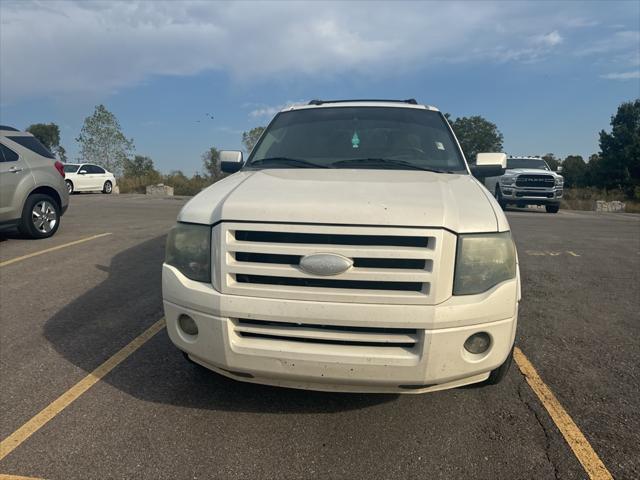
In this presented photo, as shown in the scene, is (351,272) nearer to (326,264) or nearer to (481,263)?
(326,264)

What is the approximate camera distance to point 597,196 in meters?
29.7

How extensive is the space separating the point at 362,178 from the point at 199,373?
168 cm

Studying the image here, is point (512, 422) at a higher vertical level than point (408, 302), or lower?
lower

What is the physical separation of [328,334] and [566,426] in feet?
4.79

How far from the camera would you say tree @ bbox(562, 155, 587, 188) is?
4878 centimetres

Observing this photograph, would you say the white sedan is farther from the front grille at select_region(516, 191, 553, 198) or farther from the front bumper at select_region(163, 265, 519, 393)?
the front bumper at select_region(163, 265, 519, 393)

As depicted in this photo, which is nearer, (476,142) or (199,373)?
(199,373)

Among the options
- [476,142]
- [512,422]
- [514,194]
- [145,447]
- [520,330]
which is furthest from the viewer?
[476,142]

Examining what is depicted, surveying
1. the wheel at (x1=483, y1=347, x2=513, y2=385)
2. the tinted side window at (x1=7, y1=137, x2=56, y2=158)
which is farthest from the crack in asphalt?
the tinted side window at (x1=7, y1=137, x2=56, y2=158)

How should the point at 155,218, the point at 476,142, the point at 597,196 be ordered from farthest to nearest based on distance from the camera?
the point at 476,142 < the point at 597,196 < the point at 155,218

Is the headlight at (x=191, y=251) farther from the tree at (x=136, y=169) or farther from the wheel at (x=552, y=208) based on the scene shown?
the tree at (x=136, y=169)

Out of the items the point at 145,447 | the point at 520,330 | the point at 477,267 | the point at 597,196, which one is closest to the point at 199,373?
the point at 145,447

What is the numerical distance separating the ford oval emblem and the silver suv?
677cm

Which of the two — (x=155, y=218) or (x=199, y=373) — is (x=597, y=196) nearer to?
(x=155, y=218)
